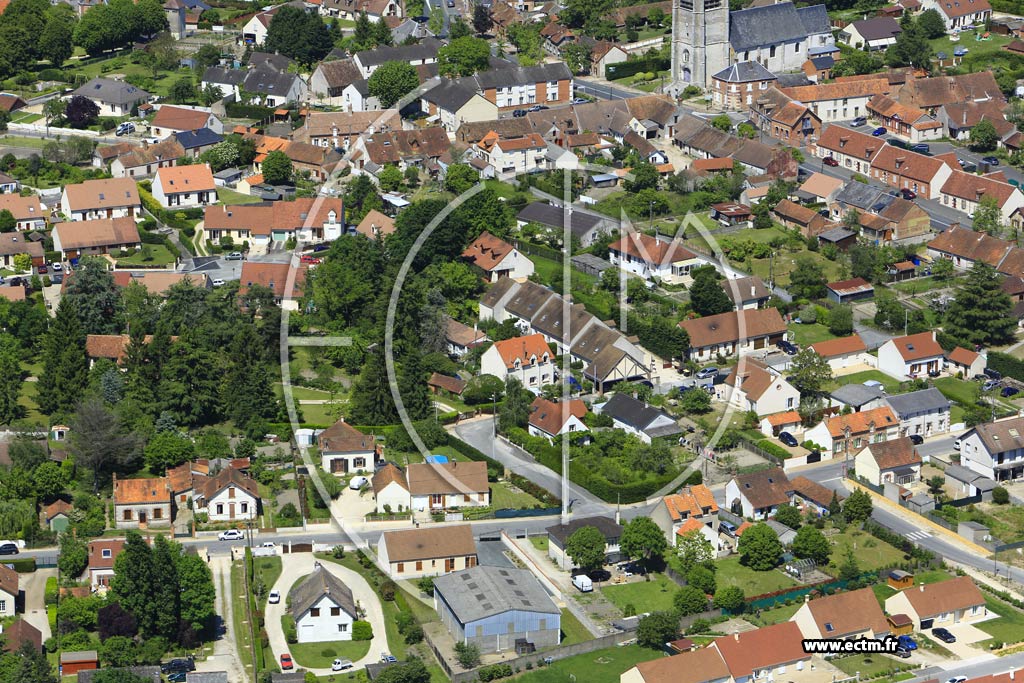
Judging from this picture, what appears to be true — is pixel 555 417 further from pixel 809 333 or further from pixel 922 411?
pixel 922 411

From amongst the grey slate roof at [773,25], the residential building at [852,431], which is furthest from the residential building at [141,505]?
the grey slate roof at [773,25]

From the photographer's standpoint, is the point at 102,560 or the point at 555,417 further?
the point at 555,417

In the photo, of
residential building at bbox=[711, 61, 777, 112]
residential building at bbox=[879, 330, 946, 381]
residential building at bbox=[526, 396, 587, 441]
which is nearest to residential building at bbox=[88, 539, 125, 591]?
residential building at bbox=[526, 396, 587, 441]

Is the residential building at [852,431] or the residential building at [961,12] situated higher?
the residential building at [961,12]

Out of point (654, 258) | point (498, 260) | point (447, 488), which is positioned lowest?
point (447, 488)

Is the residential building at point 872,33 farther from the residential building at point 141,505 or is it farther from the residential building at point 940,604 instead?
the residential building at point 141,505

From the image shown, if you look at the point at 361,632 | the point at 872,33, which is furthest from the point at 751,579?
the point at 872,33

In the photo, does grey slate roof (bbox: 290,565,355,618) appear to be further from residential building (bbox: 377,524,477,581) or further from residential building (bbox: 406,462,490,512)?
residential building (bbox: 406,462,490,512)
